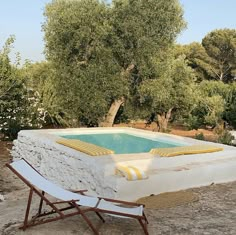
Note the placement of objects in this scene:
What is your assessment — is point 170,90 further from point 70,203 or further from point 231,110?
point 70,203

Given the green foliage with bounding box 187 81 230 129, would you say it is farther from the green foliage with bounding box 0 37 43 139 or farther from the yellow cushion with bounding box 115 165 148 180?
the yellow cushion with bounding box 115 165 148 180

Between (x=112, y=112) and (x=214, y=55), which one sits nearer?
(x=112, y=112)

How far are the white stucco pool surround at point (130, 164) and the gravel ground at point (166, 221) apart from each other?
682 mm

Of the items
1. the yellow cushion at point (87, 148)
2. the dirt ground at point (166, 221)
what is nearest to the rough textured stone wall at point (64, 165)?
the yellow cushion at point (87, 148)

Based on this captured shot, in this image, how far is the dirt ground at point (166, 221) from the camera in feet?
14.9

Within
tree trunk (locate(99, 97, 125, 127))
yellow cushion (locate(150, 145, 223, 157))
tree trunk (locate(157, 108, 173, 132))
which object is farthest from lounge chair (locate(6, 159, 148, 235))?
tree trunk (locate(157, 108, 173, 132))

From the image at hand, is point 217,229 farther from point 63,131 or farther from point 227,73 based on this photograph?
point 227,73

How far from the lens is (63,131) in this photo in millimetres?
11672

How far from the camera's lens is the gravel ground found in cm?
454

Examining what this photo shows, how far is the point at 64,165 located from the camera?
822 cm

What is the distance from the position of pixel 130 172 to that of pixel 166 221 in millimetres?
1526

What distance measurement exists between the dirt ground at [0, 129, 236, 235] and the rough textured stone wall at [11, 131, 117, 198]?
1.25m

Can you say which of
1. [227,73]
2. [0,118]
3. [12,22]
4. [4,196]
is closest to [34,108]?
[0,118]

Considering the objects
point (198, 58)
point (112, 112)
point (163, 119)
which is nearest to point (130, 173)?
point (112, 112)
